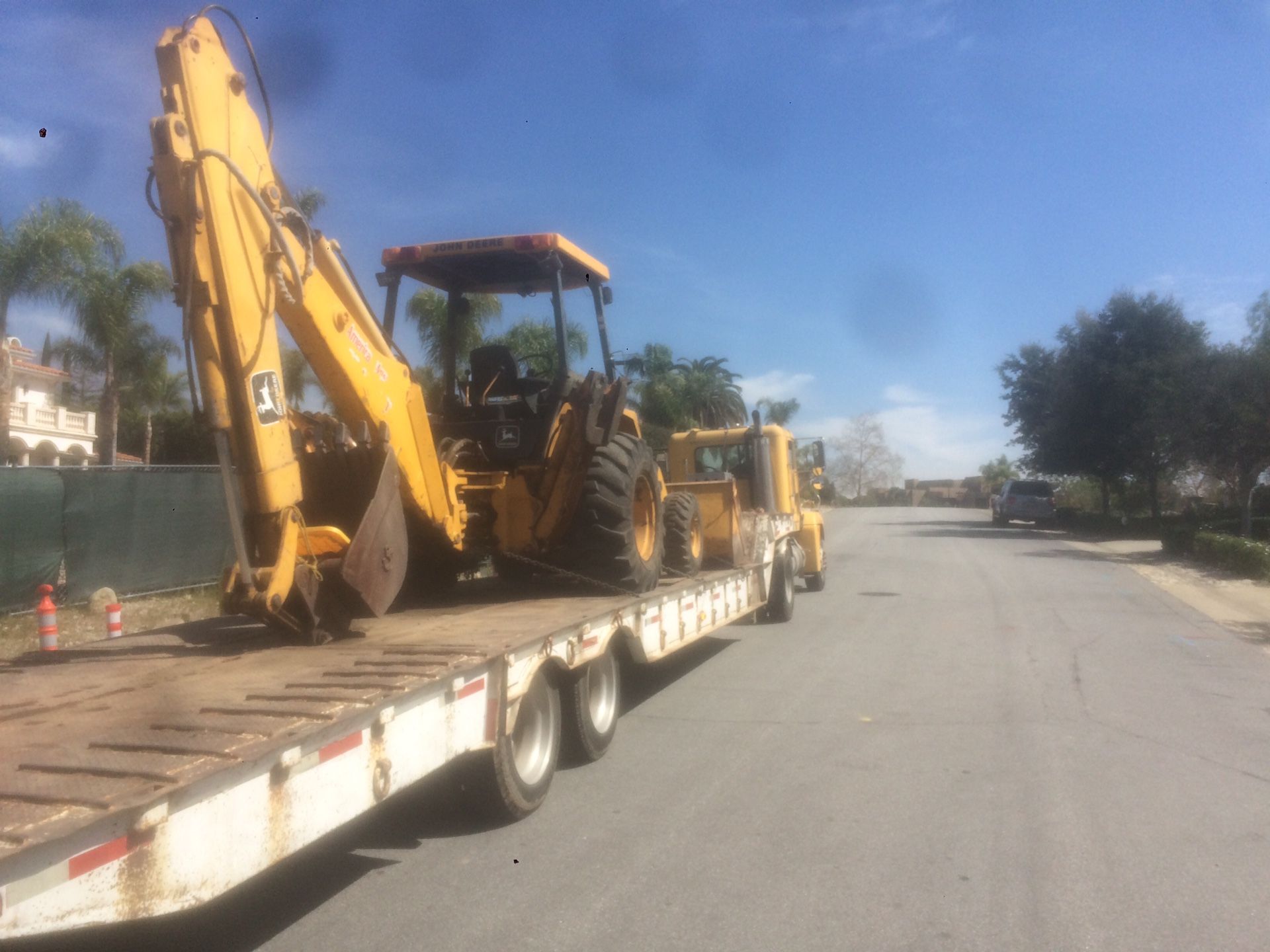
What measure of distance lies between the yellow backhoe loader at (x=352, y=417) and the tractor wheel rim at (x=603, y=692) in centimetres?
97

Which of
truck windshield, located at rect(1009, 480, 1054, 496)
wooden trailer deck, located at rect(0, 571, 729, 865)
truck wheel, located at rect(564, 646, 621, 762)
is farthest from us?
truck windshield, located at rect(1009, 480, 1054, 496)

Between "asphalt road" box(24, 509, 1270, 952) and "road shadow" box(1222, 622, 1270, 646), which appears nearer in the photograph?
"asphalt road" box(24, 509, 1270, 952)

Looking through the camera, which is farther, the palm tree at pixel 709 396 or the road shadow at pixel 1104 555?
the palm tree at pixel 709 396

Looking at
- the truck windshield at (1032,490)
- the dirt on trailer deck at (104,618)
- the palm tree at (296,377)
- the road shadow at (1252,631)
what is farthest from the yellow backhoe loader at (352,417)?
the truck windshield at (1032,490)

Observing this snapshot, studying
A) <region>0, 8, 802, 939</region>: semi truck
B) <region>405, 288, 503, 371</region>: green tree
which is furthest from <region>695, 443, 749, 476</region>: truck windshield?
<region>0, 8, 802, 939</region>: semi truck

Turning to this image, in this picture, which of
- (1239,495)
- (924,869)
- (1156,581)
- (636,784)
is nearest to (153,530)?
(636,784)

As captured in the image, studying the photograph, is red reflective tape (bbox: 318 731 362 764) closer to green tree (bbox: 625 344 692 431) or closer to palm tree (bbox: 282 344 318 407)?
palm tree (bbox: 282 344 318 407)

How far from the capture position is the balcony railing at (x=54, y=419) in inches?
1315

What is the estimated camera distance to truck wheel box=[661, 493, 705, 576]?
976 cm

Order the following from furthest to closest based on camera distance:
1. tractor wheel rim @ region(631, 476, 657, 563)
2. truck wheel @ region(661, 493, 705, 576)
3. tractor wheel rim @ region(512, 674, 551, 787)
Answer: truck wheel @ region(661, 493, 705, 576) < tractor wheel rim @ region(631, 476, 657, 563) < tractor wheel rim @ region(512, 674, 551, 787)

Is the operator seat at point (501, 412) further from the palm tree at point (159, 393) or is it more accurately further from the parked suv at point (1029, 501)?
the parked suv at point (1029, 501)

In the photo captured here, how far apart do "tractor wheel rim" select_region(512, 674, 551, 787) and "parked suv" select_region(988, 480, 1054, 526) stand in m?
35.2

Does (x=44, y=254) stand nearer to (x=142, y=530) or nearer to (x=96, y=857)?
(x=142, y=530)

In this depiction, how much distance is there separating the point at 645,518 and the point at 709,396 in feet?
111
